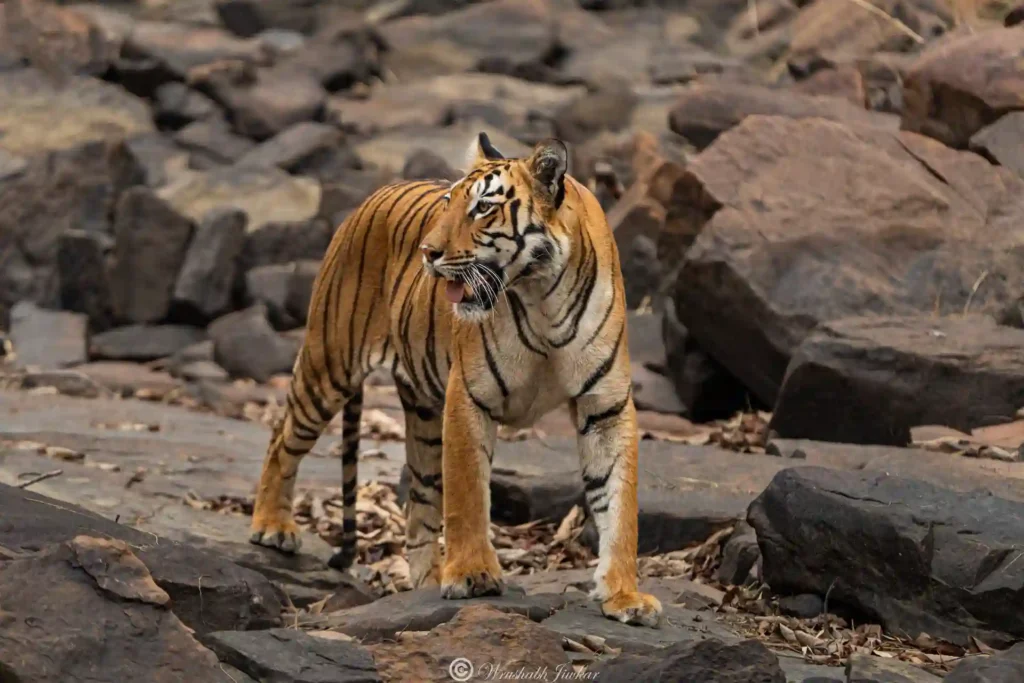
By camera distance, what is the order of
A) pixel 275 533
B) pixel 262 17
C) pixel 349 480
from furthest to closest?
1. pixel 262 17
2. pixel 349 480
3. pixel 275 533

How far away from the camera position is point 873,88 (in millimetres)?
14414

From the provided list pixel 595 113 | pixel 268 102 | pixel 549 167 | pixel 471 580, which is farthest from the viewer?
pixel 268 102

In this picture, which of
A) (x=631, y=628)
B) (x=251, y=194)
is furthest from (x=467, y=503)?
(x=251, y=194)

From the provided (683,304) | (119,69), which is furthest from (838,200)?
(119,69)

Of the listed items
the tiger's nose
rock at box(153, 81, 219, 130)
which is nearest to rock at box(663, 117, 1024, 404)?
the tiger's nose

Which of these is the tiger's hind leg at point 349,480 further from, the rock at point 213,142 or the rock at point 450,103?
the rock at point 450,103

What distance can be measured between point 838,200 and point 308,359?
3.86 metres

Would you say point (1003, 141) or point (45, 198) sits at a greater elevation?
point (1003, 141)

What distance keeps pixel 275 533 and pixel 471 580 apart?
1.80 meters

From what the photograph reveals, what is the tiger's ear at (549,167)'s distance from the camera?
492 centimetres

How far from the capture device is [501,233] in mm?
4902

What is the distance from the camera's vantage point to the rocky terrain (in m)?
4.30

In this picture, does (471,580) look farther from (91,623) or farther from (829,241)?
(829,241)

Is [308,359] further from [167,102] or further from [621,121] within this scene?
[167,102]
